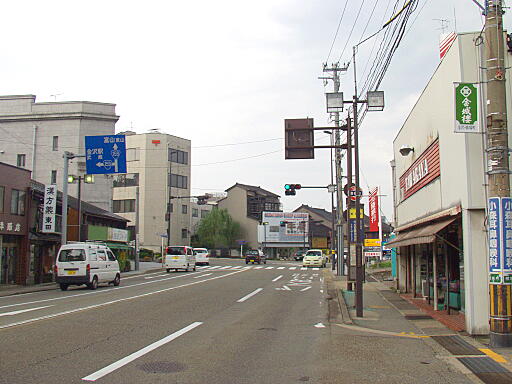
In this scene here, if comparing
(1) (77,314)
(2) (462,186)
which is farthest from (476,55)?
(1) (77,314)

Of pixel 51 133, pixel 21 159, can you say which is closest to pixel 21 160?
pixel 21 159

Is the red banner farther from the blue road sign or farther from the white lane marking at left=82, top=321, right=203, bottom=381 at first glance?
the white lane marking at left=82, top=321, right=203, bottom=381

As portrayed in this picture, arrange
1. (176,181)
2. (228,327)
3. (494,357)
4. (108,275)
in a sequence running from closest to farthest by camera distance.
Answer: (494,357) → (228,327) → (108,275) → (176,181)

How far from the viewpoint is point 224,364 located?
311 inches

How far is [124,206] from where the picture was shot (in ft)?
238

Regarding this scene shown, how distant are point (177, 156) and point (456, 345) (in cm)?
6472

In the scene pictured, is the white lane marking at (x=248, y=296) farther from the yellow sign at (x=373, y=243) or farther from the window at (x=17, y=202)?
the window at (x=17, y=202)

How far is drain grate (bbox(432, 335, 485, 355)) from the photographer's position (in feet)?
29.9

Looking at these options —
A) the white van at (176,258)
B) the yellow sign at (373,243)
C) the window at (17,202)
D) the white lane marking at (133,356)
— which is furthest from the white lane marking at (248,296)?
the white van at (176,258)

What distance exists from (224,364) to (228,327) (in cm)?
383

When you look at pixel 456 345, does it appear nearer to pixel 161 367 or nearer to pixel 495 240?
pixel 495 240

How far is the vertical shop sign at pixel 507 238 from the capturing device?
9.05 metres

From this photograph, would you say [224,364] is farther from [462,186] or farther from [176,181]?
[176,181]

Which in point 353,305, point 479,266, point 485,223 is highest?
point 485,223
